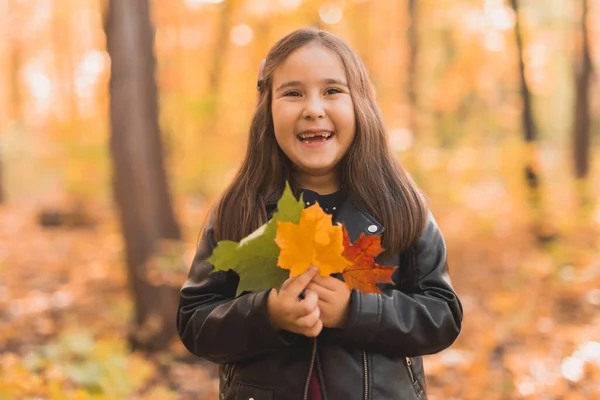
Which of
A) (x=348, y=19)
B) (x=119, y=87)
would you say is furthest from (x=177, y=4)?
(x=119, y=87)

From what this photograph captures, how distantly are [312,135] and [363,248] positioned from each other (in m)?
0.46

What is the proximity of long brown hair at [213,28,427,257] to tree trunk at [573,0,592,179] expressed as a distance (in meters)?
8.94

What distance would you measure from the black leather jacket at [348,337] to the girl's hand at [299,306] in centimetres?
8

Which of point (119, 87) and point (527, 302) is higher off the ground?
point (119, 87)

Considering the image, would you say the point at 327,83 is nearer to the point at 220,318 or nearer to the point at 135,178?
the point at 220,318

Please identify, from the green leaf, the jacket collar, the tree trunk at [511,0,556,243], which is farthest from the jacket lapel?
the tree trunk at [511,0,556,243]

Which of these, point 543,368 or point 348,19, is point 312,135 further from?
point 348,19

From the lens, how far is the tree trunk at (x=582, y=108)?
31.8 feet

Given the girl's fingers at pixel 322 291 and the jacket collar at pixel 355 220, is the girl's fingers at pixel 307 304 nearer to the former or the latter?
the girl's fingers at pixel 322 291

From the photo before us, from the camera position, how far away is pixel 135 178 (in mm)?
5719

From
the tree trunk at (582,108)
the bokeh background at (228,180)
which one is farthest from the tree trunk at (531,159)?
the tree trunk at (582,108)

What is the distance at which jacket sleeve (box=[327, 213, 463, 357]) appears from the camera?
5.20 feet

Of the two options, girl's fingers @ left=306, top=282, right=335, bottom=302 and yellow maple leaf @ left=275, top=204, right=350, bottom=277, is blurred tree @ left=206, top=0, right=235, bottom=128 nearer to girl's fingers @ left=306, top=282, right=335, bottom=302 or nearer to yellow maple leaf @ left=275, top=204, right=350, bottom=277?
girl's fingers @ left=306, top=282, right=335, bottom=302

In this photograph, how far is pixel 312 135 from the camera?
5.74 feet
